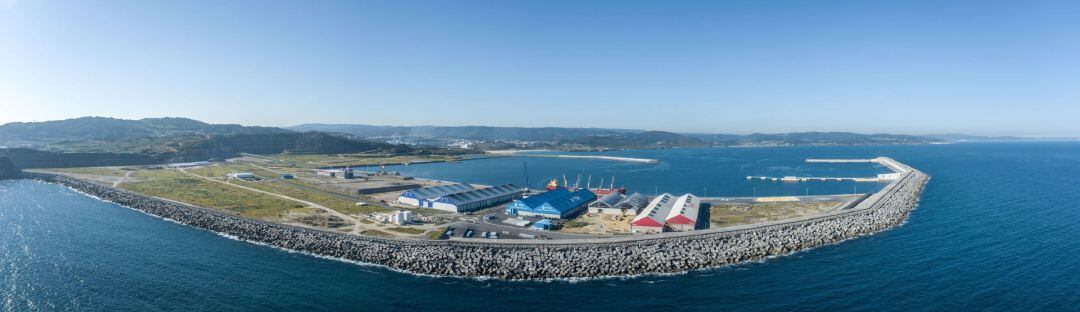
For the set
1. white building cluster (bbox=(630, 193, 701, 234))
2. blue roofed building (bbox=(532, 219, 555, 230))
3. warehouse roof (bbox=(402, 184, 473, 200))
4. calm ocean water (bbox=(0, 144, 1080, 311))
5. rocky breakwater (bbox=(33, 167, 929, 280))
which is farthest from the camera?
warehouse roof (bbox=(402, 184, 473, 200))

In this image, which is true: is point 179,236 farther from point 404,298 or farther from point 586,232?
point 586,232

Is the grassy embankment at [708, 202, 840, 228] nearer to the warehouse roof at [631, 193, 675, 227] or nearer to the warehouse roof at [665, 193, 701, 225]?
the warehouse roof at [665, 193, 701, 225]

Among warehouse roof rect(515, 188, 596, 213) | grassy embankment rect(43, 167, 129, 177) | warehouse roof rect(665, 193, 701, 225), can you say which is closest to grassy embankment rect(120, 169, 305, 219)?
grassy embankment rect(43, 167, 129, 177)

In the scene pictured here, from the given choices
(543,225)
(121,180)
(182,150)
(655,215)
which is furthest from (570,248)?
(182,150)

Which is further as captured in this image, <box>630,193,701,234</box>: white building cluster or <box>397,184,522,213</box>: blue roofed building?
<box>397,184,522,213</box>: blue roofed building

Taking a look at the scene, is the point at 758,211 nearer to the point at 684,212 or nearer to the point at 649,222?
the point at 684,212

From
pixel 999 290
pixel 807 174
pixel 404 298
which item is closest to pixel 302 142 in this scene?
pixel 807 174

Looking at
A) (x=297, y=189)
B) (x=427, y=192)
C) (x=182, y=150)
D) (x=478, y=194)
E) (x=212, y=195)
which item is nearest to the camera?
(x=478, y=194)
